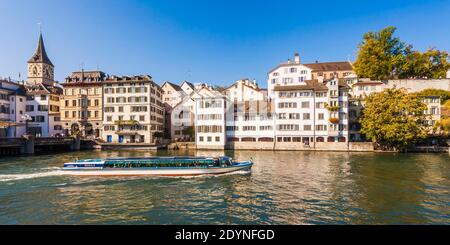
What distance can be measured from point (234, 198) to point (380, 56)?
7617 centimetres

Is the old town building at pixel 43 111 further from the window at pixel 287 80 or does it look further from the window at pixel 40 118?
the window at pixel 287 80

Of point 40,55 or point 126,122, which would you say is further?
point 40,55

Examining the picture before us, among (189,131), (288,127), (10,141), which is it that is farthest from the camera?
(189,131)

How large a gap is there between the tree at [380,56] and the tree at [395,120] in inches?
790

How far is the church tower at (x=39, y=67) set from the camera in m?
105

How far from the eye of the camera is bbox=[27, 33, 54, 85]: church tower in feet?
343

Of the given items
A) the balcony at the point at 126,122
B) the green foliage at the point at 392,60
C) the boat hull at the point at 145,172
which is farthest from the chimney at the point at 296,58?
the boat hull at the point at 145,172

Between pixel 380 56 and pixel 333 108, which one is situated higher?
pixel 380 56

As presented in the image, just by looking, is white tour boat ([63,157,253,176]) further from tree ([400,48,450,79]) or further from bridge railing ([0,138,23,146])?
tree ([400,48,450,79])

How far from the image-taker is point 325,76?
89250 mm

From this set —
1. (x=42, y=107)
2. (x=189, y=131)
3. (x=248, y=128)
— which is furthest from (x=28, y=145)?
(x=248, y=128)

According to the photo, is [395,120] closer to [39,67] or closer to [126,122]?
[126,122]

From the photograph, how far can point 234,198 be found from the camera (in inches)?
910

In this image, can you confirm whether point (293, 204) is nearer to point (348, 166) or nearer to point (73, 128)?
point (348, 166)
